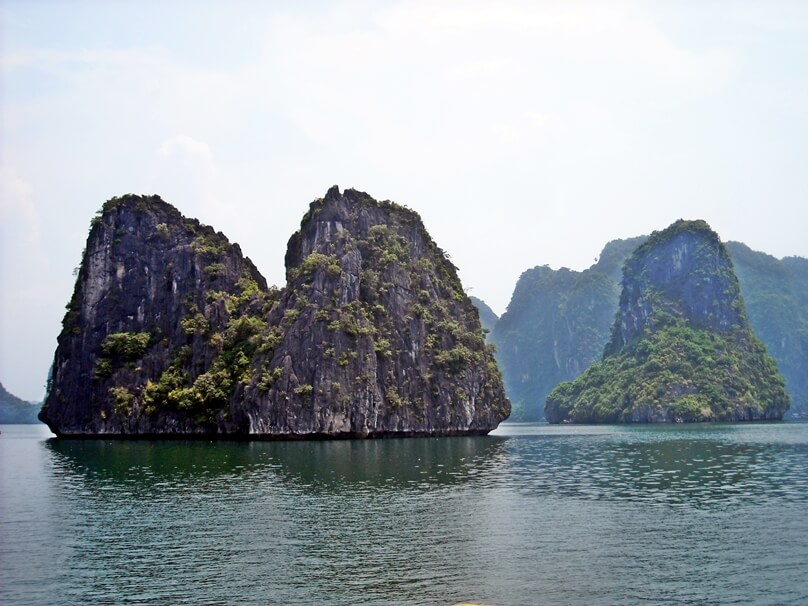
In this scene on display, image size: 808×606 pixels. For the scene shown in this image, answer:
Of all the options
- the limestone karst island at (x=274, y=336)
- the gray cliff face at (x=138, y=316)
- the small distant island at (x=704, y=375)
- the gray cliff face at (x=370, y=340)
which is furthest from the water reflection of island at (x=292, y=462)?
the small distant island at (x=704, y=375)

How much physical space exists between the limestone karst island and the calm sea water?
4071 centimetres

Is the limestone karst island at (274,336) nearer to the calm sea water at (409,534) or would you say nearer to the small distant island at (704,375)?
the calm sea water at (409,534)

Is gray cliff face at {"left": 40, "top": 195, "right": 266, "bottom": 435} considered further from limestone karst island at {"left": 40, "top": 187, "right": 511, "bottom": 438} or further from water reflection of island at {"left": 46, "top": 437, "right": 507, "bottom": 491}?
water reflection of island at {"left": 46, "top": 437, "right": 507, "bottom": 491}

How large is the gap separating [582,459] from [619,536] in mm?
35765

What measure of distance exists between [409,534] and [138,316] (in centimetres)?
9651

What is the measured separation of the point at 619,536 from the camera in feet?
103

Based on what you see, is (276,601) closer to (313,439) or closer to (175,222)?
(313,439)

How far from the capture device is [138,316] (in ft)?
397

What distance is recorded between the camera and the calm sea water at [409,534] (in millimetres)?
24375

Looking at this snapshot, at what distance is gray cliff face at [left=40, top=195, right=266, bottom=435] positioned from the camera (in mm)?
112625

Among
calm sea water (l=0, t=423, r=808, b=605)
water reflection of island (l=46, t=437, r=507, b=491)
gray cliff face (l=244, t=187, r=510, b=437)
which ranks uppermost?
gray cliff face (l=244, t=187, r=510, b=437)

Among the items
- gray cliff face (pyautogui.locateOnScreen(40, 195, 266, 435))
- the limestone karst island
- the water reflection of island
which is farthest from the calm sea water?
gray cliff face (pyautogui.locateOnScreen(40, 195, 266, 435))

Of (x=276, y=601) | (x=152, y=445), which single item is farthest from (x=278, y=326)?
(x=276, y=601)

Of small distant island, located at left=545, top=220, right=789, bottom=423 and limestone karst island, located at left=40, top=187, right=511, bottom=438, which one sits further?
small distant island, located at left=545, top=220, right=789, bottom=423
